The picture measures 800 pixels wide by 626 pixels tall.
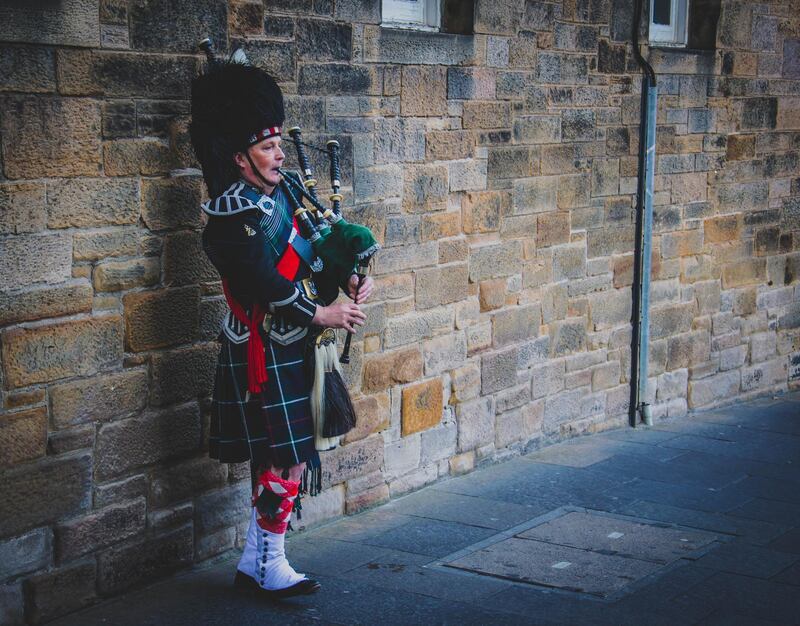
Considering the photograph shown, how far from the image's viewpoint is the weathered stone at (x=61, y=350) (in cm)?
444

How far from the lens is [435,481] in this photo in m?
6.70

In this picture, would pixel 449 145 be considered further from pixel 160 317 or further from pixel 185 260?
pixel 160 317

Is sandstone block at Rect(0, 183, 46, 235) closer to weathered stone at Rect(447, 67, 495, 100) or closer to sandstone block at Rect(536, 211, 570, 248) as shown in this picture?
weathered stone at Rect(447, 67, 495, 100)

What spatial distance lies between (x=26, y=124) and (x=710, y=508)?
3905mm

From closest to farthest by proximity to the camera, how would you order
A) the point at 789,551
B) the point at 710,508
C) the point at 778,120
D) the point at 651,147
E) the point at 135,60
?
the point at 135,60 < the point at 789,551 < the point at 710,508 < the point at 651,147 < the point at 778,120

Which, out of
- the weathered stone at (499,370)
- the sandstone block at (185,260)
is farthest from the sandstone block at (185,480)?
the weathered stone at (499,370)

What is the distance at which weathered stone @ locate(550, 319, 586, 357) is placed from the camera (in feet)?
24.9

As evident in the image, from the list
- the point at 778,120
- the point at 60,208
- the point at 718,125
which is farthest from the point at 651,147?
the point at 60,208

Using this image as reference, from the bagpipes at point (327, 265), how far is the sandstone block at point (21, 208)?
85 cm

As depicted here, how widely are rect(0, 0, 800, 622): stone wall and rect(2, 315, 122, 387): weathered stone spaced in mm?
11

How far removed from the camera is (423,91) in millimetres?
6316

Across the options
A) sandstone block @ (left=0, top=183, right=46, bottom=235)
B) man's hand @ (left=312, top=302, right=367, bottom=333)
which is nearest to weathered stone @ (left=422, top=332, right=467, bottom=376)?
man's hand @ (left=312, top=302, right=367, bottom=333)

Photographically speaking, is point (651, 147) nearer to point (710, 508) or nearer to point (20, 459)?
point (710, 508)

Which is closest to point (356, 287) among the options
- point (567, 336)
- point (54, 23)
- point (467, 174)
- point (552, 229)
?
point (54, 23)
